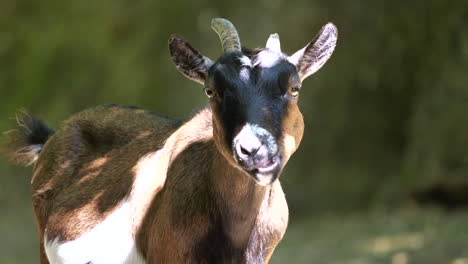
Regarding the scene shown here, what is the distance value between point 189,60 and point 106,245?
1.50 meters

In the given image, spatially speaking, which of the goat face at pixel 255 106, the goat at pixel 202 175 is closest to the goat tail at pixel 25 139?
the goat at pixel 202 175

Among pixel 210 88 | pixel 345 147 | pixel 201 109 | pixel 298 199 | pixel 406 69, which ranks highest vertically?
pixel 210 88

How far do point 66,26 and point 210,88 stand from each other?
11.4 metres

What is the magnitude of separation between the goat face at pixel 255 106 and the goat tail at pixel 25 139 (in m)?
2.71

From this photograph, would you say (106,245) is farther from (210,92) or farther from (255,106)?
(255,106)

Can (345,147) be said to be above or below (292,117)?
below

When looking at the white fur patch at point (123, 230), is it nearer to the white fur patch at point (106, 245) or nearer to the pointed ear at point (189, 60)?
the white fur patch at point (106, 245)

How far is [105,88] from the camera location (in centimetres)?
1488

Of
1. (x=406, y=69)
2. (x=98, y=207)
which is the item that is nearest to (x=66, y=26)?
(x=406, y=69)

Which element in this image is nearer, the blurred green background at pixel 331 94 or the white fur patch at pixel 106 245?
the white fur patch at pixel 106 245

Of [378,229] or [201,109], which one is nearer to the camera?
[201,109]

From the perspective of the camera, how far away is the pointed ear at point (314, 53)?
191 inches

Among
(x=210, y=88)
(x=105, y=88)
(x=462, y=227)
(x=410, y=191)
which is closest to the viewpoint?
(x=210, y=88)

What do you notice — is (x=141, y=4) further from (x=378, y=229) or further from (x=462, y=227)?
(x=462, y=227)
